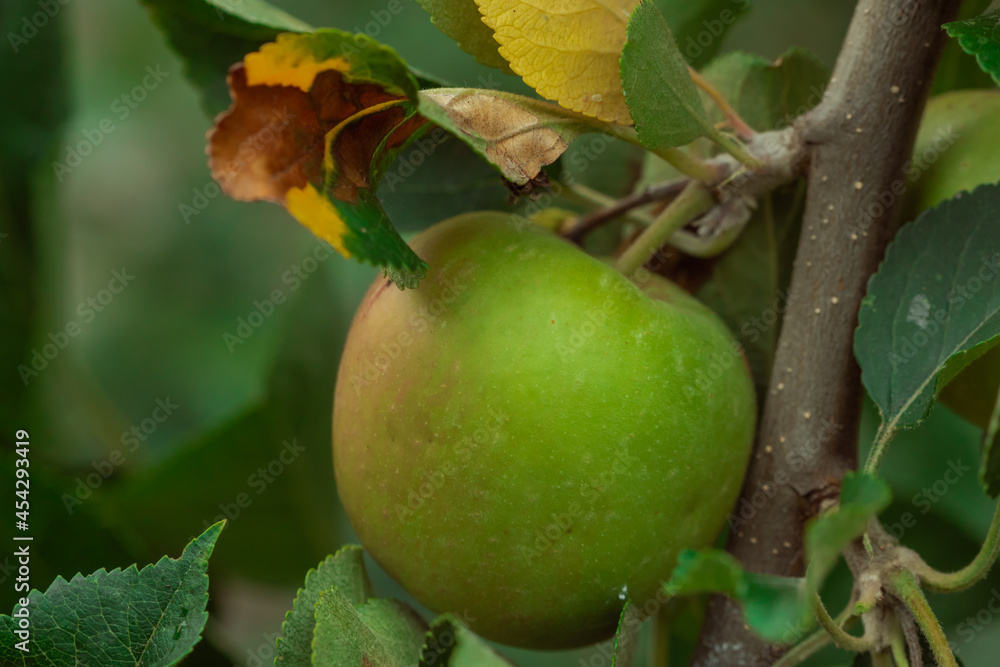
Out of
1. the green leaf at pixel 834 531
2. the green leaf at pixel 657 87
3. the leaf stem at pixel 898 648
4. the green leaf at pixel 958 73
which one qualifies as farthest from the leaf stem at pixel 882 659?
the green leaf at pixel 958 73

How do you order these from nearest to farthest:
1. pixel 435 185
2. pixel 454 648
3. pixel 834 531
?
1. pixel 834 531
2. pixel 454 648
3. pixel 435 185

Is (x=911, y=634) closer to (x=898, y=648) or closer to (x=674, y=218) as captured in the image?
(x=898, y=648)

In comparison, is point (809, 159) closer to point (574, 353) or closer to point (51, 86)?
point (574, 353)

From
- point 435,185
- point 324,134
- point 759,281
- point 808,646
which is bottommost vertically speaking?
point 808,646

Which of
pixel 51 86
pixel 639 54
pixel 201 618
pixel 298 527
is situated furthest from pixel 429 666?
pixel 51 86

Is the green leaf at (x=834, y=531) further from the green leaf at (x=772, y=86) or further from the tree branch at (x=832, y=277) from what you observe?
the green leaf at (x=772, y=86)

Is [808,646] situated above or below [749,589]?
below

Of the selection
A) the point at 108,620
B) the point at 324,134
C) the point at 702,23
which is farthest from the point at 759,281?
the point at 108,620

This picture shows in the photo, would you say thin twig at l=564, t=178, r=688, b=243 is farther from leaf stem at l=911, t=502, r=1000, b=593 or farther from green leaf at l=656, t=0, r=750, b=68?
leaf stem at l=911, t=502, r=1000, b=593
